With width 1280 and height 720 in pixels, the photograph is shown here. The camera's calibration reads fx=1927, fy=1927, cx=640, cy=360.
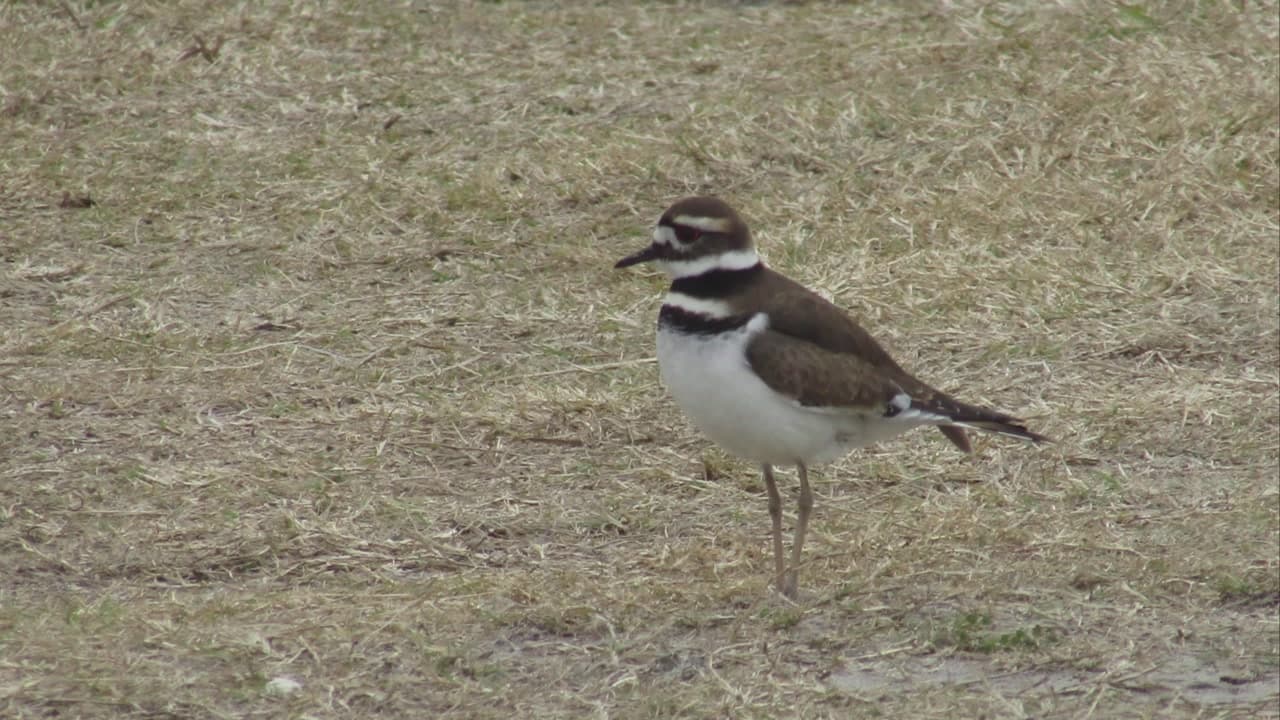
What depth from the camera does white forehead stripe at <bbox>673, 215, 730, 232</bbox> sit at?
5824mm

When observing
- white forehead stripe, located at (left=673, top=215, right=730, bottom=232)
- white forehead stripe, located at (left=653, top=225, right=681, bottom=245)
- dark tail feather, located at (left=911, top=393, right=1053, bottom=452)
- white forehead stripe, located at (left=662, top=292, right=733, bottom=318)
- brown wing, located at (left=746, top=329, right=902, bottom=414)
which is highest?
white forehead stripe, located at (left=673, top=215, right=730, bottom=232)

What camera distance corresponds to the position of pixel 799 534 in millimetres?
5840

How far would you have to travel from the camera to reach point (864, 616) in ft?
18.2

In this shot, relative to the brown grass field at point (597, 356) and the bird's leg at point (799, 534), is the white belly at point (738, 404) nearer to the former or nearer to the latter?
the bird's leg at point (799, 534)

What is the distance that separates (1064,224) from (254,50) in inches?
183

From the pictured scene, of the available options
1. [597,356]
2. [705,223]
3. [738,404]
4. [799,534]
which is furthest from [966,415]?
[597,356]

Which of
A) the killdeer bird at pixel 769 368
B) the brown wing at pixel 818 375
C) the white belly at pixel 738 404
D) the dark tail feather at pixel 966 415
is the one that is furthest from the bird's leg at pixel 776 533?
the dark tail feather at pixel 966 415

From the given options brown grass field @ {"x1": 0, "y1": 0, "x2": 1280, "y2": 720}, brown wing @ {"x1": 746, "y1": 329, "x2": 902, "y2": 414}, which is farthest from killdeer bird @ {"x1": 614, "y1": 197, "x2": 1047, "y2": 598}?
brown grass field @ {"x1": 0, "y1": 0, "x2": 1280, "y2": 720}

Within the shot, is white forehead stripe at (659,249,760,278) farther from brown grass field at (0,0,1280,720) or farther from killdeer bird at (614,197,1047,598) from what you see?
brown grass field at (0,0,1280,720)

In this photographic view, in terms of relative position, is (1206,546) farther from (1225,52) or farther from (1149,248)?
(1225,52)

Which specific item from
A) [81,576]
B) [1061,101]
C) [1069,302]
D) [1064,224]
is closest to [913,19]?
[1061,101]

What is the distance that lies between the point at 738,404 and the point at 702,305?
0.35 metres

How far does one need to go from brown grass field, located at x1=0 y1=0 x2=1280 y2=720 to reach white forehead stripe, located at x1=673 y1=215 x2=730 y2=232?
1.04 meters

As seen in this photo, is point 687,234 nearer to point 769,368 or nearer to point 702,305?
point 702,305
